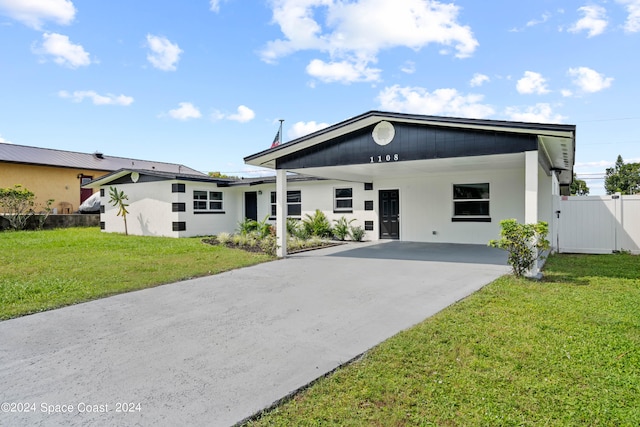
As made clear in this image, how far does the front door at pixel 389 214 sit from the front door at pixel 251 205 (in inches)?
252

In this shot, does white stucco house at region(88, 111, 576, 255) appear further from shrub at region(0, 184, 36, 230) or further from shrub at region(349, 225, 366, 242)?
shrub at region(0, 184, 36, 230)

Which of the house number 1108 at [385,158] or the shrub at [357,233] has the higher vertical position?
the house number 1108 at [385,158]

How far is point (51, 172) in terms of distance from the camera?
71.9ft

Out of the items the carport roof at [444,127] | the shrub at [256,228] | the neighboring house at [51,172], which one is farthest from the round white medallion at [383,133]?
the neighboring house at [51,172]

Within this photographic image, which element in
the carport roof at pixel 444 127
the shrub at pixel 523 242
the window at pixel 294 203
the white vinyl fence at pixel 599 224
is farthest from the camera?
the window at pixel 294 203

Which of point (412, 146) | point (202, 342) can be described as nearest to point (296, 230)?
point (412, 146)

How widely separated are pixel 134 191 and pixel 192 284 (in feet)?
39.5

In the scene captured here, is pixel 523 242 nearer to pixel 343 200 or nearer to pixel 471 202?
pixel 471 202

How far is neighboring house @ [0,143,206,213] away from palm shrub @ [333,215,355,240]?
16669mm

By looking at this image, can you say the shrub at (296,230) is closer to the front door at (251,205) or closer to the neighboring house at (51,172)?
the front door at (251,205)

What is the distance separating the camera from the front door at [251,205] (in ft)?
59.0

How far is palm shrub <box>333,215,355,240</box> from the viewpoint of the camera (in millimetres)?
14773

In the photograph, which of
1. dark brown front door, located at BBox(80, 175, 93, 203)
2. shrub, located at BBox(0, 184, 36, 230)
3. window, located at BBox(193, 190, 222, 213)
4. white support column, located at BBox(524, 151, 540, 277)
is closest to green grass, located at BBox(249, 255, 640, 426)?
white support column, located at BBox(524, 151, 540, 277)

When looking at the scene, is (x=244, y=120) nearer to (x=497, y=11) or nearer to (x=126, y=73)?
(x=126, y=73)
